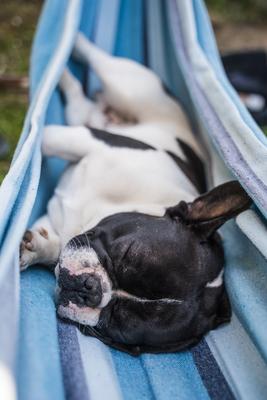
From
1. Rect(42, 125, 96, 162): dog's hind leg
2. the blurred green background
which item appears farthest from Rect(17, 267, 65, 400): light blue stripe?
the blurred green background

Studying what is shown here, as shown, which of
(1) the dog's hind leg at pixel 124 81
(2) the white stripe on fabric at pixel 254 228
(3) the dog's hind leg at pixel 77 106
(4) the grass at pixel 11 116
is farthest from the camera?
(4) the grass at pixel 11 116

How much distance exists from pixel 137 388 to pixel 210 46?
189cm

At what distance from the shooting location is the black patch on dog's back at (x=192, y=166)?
3.10m

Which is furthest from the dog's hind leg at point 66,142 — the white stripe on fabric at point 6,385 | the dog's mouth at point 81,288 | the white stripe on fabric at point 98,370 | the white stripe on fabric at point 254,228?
the white stripe on fabric at point 6,385

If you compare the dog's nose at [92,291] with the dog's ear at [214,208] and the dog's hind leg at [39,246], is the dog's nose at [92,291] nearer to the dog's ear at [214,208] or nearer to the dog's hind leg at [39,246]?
the dog's hind leg at [39,246]

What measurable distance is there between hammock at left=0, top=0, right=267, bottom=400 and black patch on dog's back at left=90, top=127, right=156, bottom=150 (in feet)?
0.94

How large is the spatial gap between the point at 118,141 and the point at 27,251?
2.75 feet

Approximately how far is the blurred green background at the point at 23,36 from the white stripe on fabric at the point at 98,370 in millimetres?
1390

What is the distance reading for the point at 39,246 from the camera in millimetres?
2533

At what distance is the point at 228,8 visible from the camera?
6.13 meters

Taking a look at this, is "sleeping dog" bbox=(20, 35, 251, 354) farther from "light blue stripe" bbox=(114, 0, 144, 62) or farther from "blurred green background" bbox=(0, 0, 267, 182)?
"light blue stripe" bbox=(114, 0, 144, 62)

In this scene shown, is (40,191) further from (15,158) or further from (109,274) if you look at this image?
(109,274)

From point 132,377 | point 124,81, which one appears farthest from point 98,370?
point 124,81

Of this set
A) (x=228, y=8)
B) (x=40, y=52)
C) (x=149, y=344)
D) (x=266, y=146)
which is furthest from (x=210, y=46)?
(x=228, y=8)
